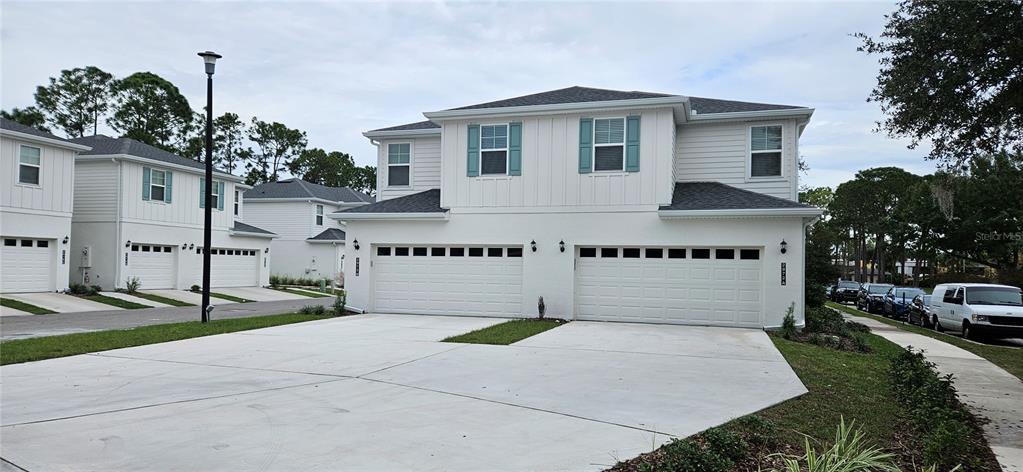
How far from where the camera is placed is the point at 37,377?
334 inches

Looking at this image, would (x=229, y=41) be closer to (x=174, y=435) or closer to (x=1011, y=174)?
(x=174, y=435)

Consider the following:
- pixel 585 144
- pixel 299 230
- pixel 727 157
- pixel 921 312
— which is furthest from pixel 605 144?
pixel 299 230

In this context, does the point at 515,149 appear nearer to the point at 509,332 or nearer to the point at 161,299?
the point at 509,332

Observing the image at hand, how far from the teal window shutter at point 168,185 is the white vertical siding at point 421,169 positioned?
12.5 metres

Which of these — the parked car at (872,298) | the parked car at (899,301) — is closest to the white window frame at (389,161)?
the parked car at (899,301)

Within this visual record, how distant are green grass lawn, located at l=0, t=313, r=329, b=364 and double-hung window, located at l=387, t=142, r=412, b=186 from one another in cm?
586

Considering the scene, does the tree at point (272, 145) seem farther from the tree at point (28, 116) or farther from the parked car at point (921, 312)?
the parked car at point (921, 312)

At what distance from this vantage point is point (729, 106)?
1789cm

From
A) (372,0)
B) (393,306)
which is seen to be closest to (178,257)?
(393,306)

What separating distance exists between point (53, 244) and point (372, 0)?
16757 mm

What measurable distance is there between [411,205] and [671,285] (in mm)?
7468

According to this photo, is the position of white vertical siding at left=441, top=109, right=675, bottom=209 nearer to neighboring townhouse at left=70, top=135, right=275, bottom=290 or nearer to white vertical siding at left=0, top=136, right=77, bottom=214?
white vertical siding at left=0, top=136, right=77, bottom=214

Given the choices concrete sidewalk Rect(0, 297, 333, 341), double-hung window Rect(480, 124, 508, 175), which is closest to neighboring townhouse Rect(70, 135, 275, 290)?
concrete sidewalk Rect(0, 297, 333, 341)

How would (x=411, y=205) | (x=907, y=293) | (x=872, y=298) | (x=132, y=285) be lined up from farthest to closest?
1. (x=872, y=298)
2. (x=132, y=285)
3. (x=907, y=293)
4. (x=411, y=205)
